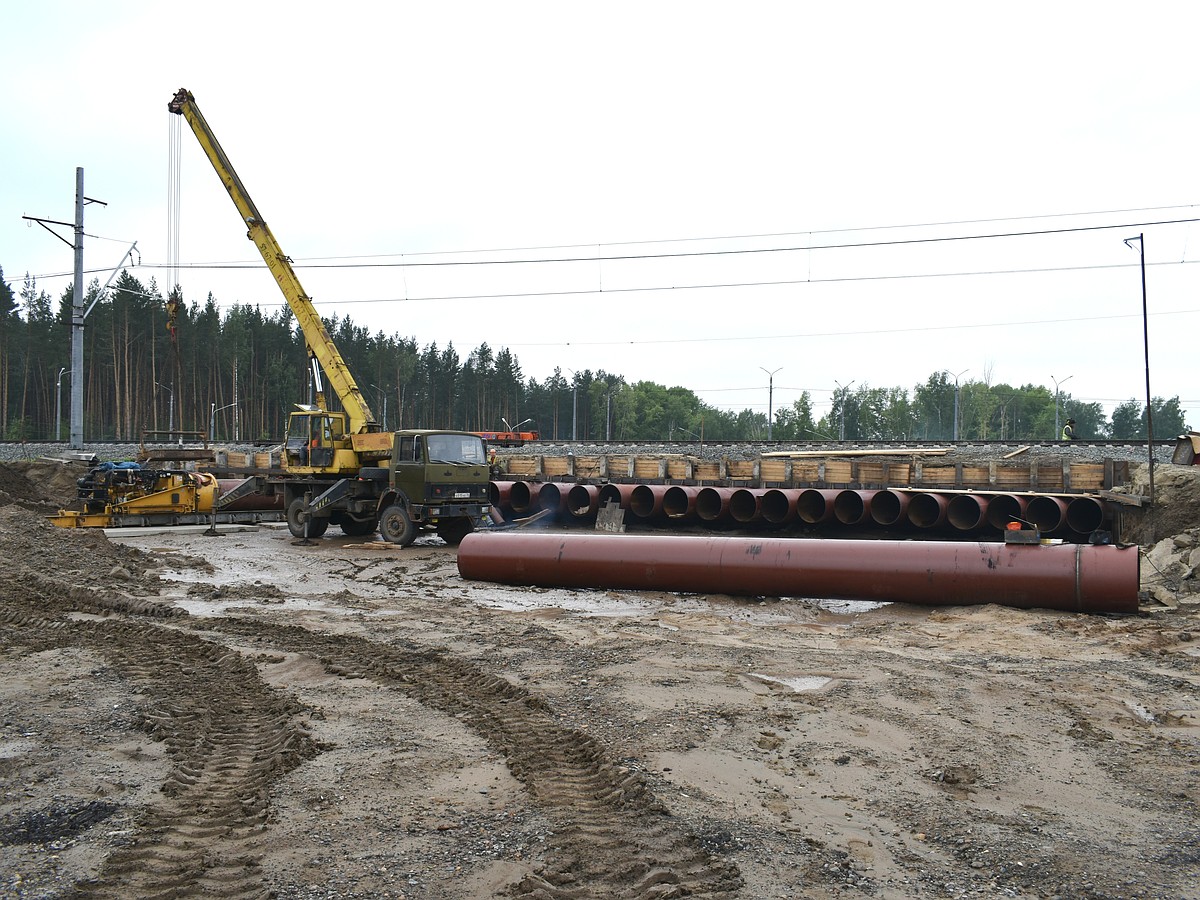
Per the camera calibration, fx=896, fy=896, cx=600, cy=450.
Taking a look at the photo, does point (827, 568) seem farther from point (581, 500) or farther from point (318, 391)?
point (318, 391)

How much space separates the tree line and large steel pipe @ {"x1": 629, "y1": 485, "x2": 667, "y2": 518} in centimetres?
2763

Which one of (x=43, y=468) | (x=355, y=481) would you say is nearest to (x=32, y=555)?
(x=355, y=481)

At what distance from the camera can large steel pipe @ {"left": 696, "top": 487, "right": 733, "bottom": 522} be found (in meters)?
20.0

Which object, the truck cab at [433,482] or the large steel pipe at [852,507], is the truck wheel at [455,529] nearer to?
the truck cab at [433,482]

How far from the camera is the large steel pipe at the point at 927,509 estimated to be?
59.9ft

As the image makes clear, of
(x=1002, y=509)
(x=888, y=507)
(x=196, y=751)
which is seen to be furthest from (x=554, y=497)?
(x=196, y=751)

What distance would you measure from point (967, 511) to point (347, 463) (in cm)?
1365

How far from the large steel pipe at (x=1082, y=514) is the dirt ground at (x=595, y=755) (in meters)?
6.94

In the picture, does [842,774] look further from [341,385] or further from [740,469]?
[341,385]

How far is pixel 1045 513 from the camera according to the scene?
59.3 feet

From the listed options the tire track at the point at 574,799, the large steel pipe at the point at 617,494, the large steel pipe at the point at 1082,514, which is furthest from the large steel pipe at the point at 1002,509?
the tire track at the point at 574,799

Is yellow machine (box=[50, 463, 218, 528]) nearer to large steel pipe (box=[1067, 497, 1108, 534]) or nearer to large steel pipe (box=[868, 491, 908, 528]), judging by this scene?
large steel pipe (box=[868, 491, 908, 528])

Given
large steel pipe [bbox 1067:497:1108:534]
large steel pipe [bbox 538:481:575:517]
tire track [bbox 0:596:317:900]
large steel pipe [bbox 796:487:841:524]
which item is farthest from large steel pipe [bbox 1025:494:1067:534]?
tire track [bbox 0:596:317:900]

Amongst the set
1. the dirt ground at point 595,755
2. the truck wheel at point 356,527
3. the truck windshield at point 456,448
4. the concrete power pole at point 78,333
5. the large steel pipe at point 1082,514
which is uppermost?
the concrete power pole at point 78,333
